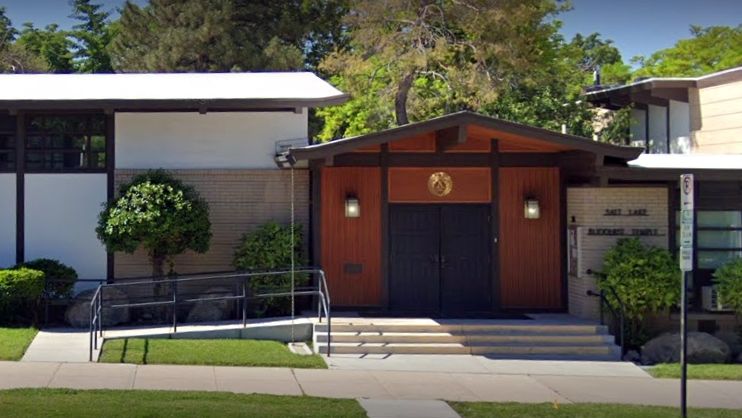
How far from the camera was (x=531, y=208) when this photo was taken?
1959 cm

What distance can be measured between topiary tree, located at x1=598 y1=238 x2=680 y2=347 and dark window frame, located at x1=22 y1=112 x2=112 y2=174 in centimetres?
1000

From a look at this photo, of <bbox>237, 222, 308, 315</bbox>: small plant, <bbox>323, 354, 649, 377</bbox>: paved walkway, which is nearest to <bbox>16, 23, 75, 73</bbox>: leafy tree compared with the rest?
<bbox>237, 222, 308, 315</bbox>: small plant

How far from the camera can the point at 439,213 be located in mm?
19750

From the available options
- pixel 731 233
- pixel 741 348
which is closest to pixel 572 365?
pixel 741 348

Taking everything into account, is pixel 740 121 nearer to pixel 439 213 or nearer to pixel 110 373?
pixel 439 213

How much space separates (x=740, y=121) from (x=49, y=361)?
1604cm

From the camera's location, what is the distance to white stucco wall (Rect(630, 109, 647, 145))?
28172mm

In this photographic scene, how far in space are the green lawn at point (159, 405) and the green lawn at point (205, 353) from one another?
275 centimetres

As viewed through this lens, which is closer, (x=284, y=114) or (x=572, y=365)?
(x=572, y=365)

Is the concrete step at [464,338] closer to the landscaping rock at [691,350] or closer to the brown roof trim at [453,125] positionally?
the landscaping rock at [691,350]

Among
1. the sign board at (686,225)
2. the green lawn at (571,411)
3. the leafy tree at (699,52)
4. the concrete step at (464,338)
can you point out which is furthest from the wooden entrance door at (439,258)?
the leafy tree at (699,52)

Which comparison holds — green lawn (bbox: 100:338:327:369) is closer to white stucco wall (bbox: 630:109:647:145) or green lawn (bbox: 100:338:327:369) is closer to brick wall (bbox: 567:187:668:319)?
brick wall (bbox: 567:187:668:319)

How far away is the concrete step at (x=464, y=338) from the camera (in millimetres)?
17266

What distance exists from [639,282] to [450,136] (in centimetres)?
423
